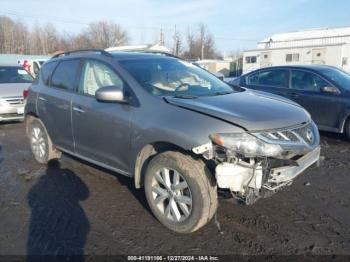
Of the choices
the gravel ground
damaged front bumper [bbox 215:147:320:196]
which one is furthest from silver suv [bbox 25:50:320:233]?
the gravel ground

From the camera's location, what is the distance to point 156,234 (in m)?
3.23

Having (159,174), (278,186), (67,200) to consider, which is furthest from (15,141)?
(278,186)

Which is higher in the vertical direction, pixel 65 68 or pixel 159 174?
pixel 65 68

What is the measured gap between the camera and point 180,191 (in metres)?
3.18

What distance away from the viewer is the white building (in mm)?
33969

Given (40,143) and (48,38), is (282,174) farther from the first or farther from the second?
(48,38)

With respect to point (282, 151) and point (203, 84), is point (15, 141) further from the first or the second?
point (282, 151)

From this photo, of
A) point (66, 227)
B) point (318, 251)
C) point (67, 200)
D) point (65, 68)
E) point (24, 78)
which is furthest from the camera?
point (24, 78)

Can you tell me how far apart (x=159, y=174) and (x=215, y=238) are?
0.83m

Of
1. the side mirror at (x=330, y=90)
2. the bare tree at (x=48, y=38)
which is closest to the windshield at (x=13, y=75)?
the side mirror at (x=330, y=90)

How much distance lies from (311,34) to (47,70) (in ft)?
167

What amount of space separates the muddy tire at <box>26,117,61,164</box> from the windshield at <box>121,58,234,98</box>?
2.19 m

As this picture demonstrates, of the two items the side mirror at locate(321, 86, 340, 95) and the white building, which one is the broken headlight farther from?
the white building

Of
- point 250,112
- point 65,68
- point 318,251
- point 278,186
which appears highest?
point 65,68
